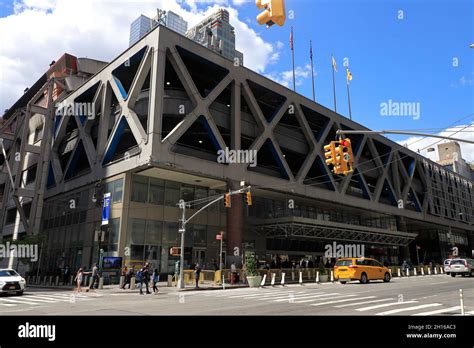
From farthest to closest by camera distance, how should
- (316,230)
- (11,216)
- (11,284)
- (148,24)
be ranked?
(148,24) → (11,216) → (316,230) → (11,284)

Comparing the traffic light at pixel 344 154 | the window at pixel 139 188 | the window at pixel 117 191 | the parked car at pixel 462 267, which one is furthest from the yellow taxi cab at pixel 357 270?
the window at pixel 117 191

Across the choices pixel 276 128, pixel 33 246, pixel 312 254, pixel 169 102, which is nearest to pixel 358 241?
pixel 312 254

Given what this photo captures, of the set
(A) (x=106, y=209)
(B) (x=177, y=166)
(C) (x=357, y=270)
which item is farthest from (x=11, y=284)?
(C) (x=357, y=270)

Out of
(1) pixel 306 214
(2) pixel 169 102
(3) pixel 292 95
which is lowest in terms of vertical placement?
(1) pixel 306 214

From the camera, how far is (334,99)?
180ft

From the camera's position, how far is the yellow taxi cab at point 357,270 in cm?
2778

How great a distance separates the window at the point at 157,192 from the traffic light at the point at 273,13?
30968 mm

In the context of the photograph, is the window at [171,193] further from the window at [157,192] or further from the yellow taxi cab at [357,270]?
the yellow taxi cab at [357,270]

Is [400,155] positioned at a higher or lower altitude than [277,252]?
higher

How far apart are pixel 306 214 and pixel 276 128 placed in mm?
12062

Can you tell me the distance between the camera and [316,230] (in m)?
44.0

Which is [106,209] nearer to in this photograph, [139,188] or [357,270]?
[139,188]

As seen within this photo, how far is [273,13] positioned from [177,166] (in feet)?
91.6
